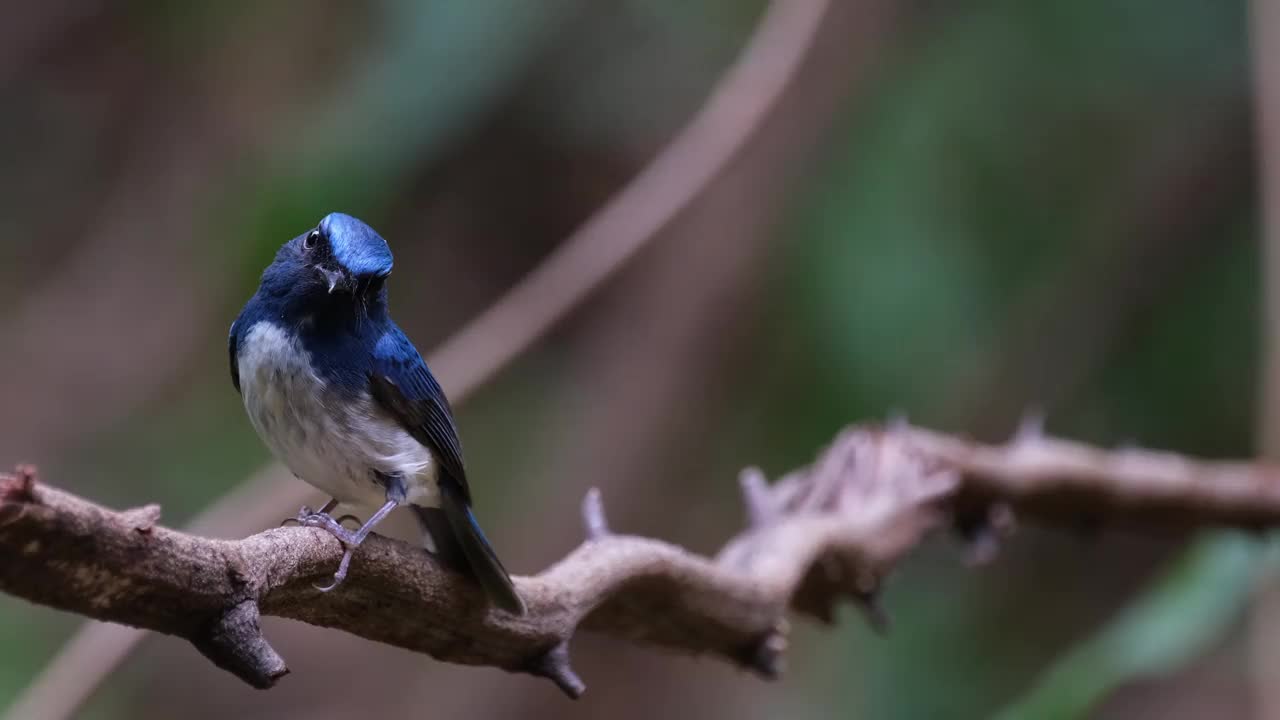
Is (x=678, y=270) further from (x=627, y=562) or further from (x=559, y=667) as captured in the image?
(x=559, y=667)

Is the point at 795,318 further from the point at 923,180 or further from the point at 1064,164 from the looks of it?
the point at 1064,164

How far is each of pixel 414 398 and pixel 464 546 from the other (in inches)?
12.9

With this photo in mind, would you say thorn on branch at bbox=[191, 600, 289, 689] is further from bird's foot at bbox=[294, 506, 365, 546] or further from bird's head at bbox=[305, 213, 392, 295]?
bird's head at bbox=[305, 213, 392, 295]

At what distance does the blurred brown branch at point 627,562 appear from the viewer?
148 centimetres

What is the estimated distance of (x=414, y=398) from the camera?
267cm

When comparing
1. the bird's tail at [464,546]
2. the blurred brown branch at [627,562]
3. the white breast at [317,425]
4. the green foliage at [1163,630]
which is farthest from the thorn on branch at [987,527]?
the white breast at [317,425]

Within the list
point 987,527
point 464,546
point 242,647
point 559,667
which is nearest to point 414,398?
point 464,546

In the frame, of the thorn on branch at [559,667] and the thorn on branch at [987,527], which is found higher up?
the thorn on branch at [987,527]

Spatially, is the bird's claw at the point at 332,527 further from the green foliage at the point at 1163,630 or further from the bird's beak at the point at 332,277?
the green foliage at the point at 1163,630

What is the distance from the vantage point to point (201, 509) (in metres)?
6.28

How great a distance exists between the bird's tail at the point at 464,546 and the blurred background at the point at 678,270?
9.91 feet

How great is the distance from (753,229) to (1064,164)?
1.94 m

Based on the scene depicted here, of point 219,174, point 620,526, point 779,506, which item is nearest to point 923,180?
point 620,526

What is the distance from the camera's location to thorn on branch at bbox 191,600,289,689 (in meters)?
1.61
